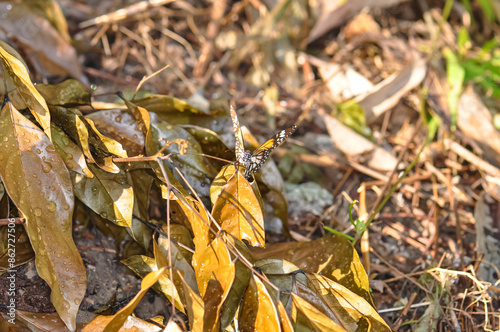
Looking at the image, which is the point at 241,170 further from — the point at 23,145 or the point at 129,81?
the point at 129,81

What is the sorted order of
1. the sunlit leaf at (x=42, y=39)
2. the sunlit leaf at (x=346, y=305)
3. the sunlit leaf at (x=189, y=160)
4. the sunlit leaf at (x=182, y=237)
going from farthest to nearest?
the sunlit leaf at (x=42, y=39), the sunlit leaf at (x=189, y=160), the sunlit leaf at (x=182, y=237), the sunlit leaf at (x=346, y=305)

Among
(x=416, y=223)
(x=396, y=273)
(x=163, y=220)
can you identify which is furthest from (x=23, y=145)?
(x=416, y=223)

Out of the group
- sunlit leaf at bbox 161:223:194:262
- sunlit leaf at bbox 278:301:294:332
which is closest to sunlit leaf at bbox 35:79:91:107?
sunlit leaf at bbox 161:223:194:262

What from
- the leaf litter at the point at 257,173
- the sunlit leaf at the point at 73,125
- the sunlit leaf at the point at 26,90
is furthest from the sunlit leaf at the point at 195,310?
the sunlit leaf at the point at 26,90

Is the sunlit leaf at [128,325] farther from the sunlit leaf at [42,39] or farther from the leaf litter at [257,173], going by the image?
the sunlit leaf at [42,39]

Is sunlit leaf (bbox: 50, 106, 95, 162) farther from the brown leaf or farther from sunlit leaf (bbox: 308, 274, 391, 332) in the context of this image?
sunlit leaf (bbox: 308, 274, 391, 332)

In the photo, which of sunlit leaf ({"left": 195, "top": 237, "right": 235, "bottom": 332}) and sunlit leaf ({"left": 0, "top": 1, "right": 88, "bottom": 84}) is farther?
sunlit leaf ({"left": 0, "top": 1, "right": 88, "bottom": 84})
